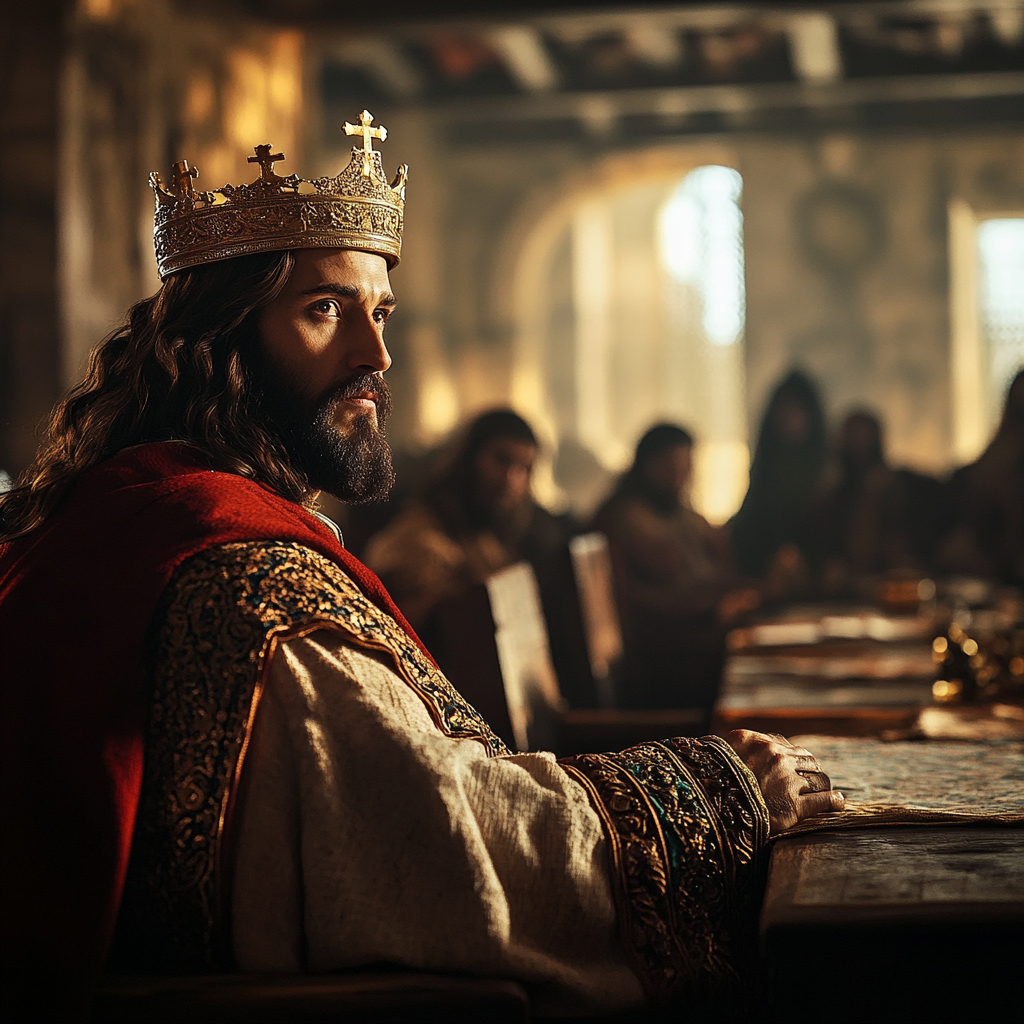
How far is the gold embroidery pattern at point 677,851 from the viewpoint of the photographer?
1410mm

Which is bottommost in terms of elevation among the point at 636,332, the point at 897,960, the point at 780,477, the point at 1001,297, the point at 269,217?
the point at 897,960

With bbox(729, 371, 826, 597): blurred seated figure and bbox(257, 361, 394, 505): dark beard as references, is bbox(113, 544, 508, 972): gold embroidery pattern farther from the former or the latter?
bbox(729, 371, 826, 597): blurred seated figure

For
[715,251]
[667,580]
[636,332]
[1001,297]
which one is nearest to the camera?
[667,580]

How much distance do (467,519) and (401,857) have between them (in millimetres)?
4075

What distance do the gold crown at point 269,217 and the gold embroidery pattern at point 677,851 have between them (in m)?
0.79

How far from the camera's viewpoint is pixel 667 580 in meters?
7.16

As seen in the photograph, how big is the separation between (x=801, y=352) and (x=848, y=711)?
35.5ft

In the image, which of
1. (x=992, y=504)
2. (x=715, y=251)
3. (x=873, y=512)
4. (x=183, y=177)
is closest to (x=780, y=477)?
(x=873, y=512)

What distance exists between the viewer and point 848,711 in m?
2.49

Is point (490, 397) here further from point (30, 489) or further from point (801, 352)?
point (30, 489)

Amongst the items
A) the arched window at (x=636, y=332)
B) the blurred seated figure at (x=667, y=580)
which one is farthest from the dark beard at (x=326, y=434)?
the arched window at (x=636, y=332)

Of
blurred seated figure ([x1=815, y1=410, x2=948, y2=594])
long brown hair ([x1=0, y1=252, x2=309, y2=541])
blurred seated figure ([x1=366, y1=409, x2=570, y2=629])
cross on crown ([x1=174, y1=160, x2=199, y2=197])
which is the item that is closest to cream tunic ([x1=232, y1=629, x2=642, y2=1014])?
long brown hair ([x1=0, y1=252, x2=309, y2=541])

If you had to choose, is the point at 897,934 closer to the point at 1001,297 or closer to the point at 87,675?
the point at 87,675

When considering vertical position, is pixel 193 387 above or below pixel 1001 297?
below
